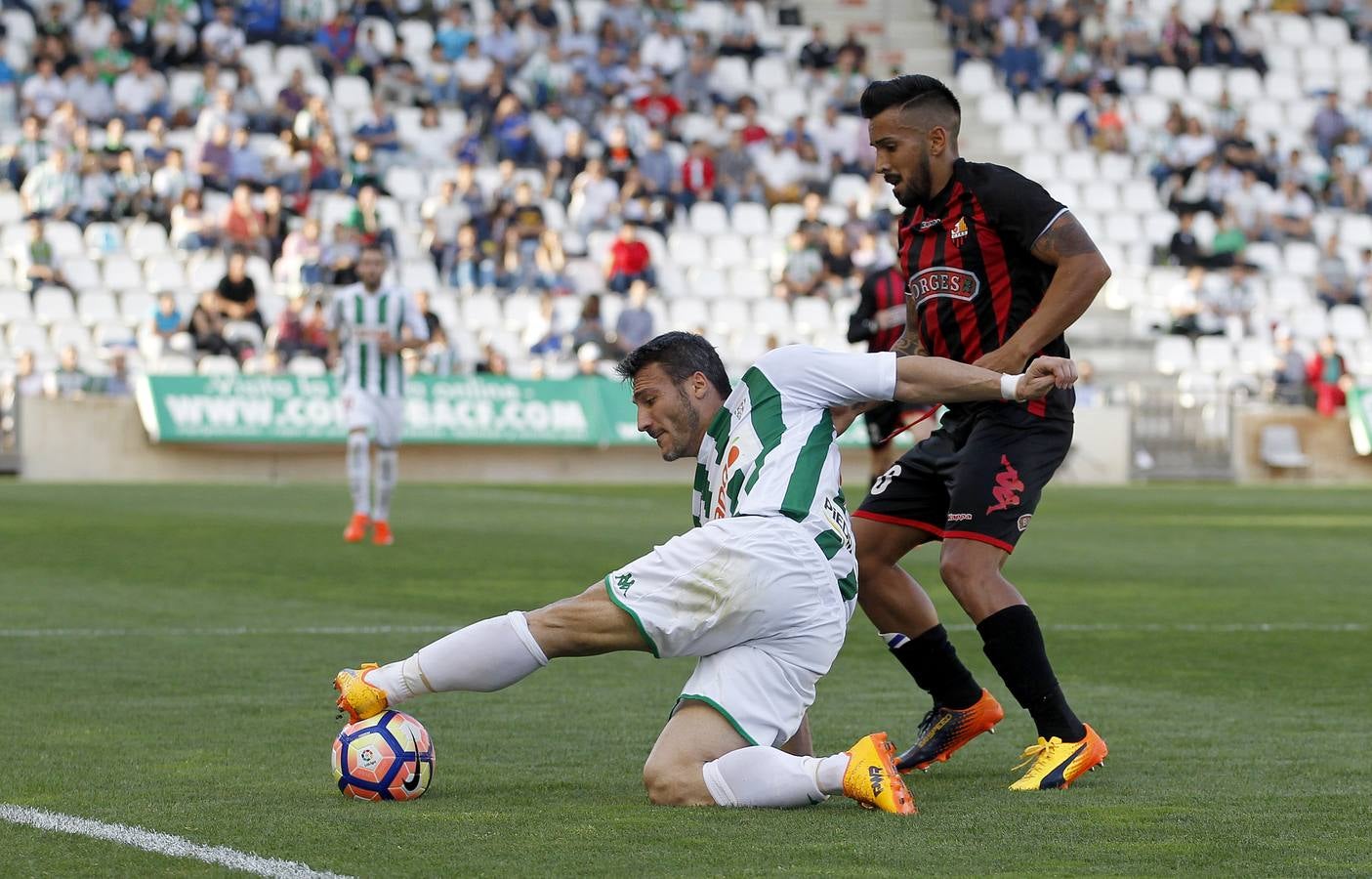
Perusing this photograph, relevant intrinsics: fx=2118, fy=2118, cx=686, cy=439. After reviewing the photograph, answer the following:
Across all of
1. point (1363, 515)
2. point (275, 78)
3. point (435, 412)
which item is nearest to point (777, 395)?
point (1363, 515)

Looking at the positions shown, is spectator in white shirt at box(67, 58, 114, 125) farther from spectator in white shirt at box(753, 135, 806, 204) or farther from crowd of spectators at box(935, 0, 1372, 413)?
crowd of spectators at box(935, 0, 1372, 413)

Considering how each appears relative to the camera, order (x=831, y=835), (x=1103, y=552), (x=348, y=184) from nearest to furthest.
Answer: (x=831, y=835), (x=1103, y=552), (x=348, y=184)

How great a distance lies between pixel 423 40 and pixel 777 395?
25.3 meters

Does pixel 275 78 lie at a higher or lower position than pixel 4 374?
higher

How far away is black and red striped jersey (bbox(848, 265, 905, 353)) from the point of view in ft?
48.0

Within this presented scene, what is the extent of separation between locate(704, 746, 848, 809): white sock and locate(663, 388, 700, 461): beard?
81 centimetres

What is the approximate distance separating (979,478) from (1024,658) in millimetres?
509

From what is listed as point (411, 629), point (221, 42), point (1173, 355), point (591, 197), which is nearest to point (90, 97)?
point (221, 42)

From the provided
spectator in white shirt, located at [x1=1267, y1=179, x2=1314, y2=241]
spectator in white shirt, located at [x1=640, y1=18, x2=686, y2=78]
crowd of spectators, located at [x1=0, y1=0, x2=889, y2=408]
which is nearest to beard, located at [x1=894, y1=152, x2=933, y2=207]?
crowd of spectators, located at [x1=0, y1=0, x2=889, y2=408]

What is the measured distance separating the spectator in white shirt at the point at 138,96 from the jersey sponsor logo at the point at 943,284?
72.0 ft

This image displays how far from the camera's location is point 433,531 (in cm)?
1636

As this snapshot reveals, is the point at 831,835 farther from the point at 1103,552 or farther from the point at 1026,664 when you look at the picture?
the point at 1103,552

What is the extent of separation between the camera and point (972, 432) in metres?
5.99

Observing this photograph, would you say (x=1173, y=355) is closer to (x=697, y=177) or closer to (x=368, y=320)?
(x=697, y=177)
